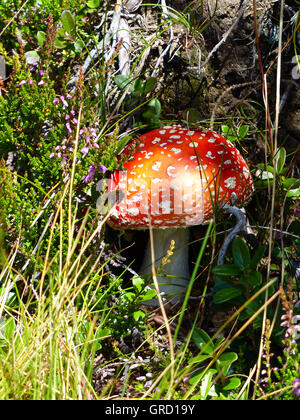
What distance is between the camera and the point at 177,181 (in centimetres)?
241

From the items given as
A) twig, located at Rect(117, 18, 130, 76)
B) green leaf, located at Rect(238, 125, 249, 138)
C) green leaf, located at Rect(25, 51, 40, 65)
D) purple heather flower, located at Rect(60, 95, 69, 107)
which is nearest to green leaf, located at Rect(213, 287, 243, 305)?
green leaf, located at Rect(238, 125, 249, 138)

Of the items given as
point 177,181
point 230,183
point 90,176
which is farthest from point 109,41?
point 230,183

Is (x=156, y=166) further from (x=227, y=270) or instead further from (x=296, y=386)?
(x=296, y=386)

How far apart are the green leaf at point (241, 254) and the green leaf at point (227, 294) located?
0.11 meters

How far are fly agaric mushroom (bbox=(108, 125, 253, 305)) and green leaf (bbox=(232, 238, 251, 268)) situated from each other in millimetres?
324

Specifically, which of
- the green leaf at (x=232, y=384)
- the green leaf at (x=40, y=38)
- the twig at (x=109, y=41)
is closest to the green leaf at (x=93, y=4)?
the twig at (x=109, y=41)

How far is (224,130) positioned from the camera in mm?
2941

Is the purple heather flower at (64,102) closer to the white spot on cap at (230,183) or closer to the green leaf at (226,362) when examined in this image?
Result: the white spot on cap at (230,183)

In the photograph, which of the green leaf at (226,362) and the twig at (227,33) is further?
the twig at (227,33)

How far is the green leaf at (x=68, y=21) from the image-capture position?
2752mm

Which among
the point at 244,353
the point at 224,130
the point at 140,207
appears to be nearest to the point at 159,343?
the point at 244,353

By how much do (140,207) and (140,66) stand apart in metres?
1.11

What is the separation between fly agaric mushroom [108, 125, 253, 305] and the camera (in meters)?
2.41

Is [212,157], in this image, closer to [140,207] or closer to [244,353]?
[140,207]
